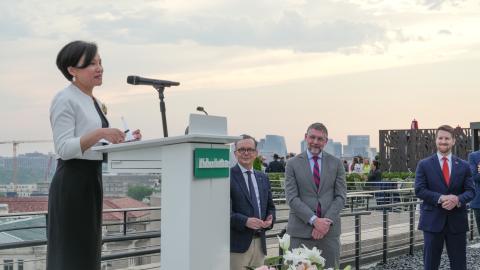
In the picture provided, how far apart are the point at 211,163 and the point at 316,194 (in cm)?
328

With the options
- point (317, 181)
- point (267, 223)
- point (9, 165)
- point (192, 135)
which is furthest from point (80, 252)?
point (9, 165)

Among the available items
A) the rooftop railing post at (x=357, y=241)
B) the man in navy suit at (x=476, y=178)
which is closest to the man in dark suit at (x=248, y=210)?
the rooftop railing post at (x=357, y=241)

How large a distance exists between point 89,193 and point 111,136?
0.26 meters

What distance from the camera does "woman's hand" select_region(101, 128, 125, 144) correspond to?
8.21 feet

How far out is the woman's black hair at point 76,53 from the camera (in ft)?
8.89

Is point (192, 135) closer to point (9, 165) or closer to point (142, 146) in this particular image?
point (142, 146)

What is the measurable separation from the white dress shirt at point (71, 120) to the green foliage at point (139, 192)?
0.58ft

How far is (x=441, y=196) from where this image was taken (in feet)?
21.8

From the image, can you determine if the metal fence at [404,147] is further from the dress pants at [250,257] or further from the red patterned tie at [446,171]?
the dress pants at [250,257]

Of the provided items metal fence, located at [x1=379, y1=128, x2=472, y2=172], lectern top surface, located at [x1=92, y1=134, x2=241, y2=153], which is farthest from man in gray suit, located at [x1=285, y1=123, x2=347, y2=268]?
metal fence, located at [x1=379, y1=128, x2=472, y2=172]

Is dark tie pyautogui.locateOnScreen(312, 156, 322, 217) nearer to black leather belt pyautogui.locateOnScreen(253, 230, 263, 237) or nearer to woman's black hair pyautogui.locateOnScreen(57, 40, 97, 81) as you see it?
black leather belt pyautogui.locateOnScreen(253, 230, 263, 237)

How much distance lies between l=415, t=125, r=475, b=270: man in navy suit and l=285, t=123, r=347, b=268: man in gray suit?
1.40 meters

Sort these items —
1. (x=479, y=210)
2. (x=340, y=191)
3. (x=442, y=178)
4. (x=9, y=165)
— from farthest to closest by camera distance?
(x=479, y=210)
(x=442, y=178)
(x=9, y=165)
(x=340, y=191)

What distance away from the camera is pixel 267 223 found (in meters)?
4.96
